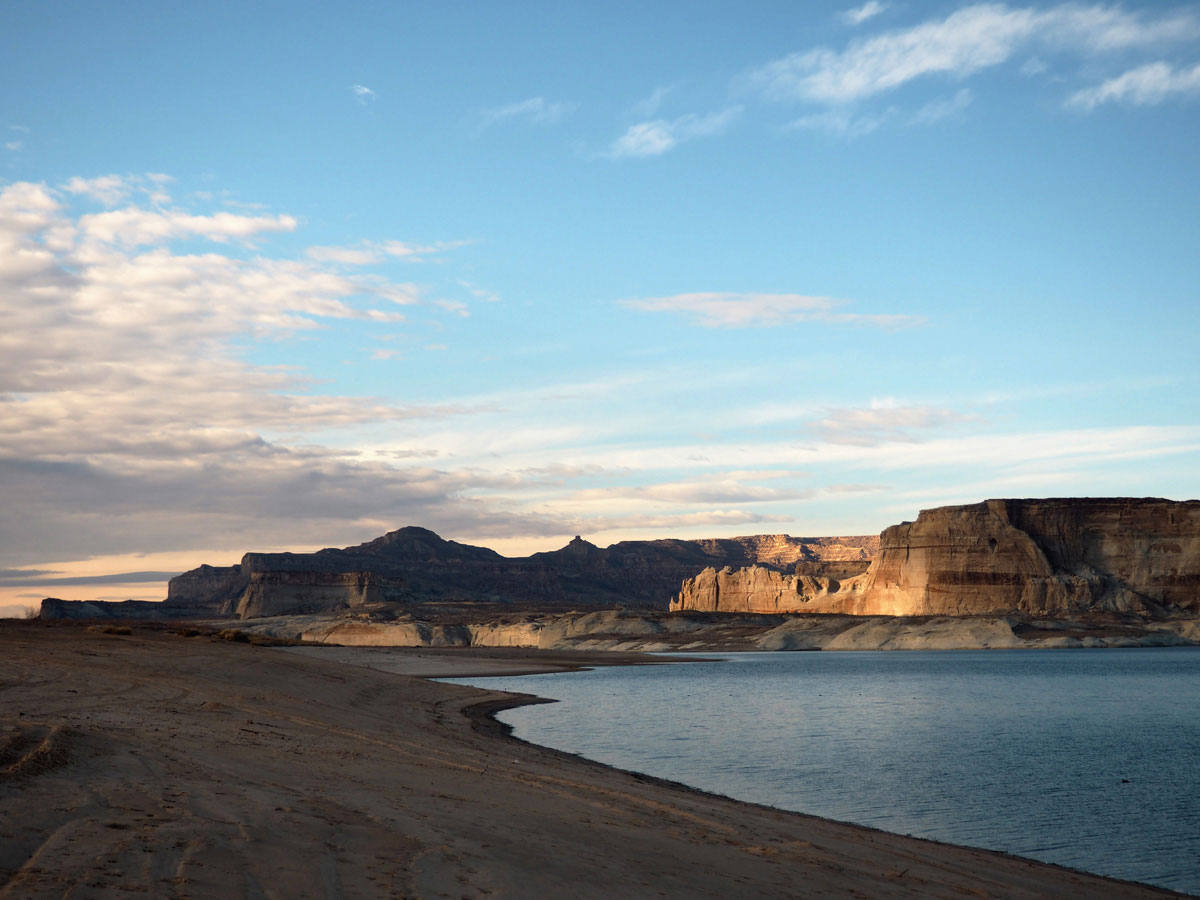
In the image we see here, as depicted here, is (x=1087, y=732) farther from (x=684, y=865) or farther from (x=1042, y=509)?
(x=1042, y=509)

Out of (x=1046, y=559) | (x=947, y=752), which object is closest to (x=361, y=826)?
(x=947, y=752)

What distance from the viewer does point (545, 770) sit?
2119 centimetres

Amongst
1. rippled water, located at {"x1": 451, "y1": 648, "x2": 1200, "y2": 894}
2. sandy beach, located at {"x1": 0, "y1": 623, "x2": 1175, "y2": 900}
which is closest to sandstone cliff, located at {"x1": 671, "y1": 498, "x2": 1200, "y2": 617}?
rippled water, located at {"x1": 451, "y1": 648, "x2": 1200, "y2": 894}

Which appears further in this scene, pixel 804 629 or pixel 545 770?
pixel 804 629

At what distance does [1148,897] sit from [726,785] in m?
11.0

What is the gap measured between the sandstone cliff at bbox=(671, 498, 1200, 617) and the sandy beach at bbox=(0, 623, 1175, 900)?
13941cm

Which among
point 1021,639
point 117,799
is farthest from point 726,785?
point 1021,639

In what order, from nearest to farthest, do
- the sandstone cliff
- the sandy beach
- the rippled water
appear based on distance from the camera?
1. the sandy beach
2. the rippled water
3. the sandstone cliff

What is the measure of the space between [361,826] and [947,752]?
24.6 m

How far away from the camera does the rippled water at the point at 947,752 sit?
781 inches

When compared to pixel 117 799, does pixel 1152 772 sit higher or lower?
lower

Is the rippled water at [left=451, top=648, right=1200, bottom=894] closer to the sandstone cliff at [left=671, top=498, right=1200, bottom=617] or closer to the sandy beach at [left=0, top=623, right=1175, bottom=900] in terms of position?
the sandy beach at [left=0, top=623, right=1175, bottom=900]

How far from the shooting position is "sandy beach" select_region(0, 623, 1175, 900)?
904 cm

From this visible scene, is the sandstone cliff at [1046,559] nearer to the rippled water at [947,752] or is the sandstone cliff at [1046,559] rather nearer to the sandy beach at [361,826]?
the rippled water at [947,752]
